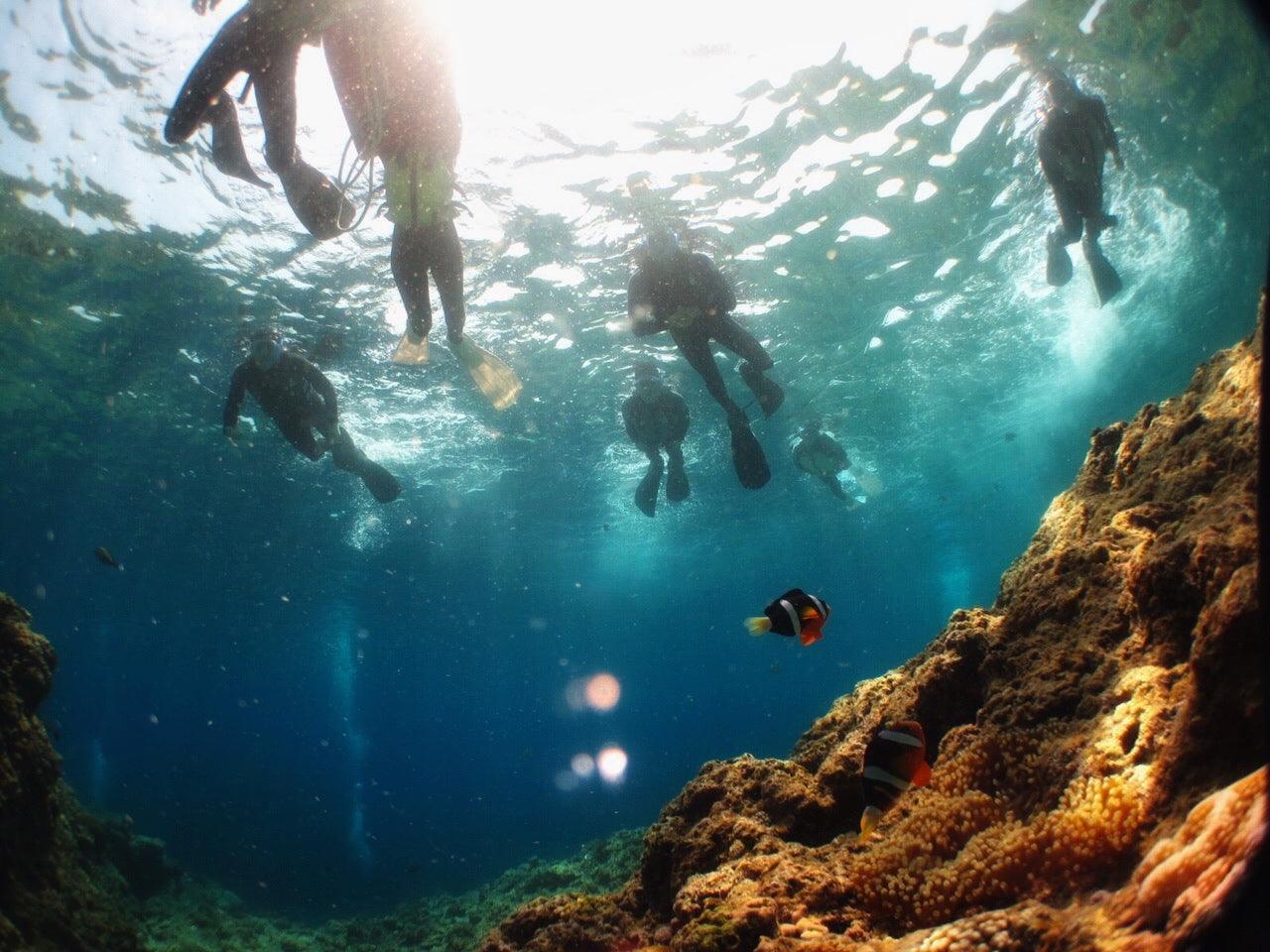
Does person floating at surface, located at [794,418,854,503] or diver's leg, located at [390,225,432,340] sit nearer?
diver's leg, located at [390,225,432,340]

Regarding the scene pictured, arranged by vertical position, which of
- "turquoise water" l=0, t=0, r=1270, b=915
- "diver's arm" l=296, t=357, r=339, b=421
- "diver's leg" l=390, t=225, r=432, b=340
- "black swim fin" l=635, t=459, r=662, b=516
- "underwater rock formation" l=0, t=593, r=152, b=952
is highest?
"turquoise water" l=0, t=0, r=1270, b=915

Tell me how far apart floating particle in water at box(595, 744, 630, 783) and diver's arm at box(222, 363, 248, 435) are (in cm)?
7039

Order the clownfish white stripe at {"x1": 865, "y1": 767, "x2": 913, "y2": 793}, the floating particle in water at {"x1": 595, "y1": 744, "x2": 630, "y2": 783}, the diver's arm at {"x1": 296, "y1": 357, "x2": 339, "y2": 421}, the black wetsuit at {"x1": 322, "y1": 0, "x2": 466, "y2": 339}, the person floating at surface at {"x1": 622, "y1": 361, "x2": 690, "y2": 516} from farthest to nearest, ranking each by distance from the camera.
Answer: the floating particle in water at {"x1": 595, "y1": 744, "x2": 630, "y2": 783}
the person floating at surface at {"x1": 622, "y1": 361, "x2": 690, "y2": 516}
the diver's arm at {"x1": 296, "y1": 357, "x2": 339, "y2": 421}
the black wetsuit at {"x1": 322, "y1": 0, "x2": 466, "y2": 339}
the clownfish white stripe at {"x1": 865, "y1": 767, "x2": 913, "y2": 793}

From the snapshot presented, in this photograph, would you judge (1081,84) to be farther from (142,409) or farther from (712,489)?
(142,409)

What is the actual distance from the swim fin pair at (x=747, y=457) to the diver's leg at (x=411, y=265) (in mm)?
5112

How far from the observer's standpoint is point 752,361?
9.77 m

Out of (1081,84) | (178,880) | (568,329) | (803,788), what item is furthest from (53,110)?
(178,880)

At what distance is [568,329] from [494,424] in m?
5.74

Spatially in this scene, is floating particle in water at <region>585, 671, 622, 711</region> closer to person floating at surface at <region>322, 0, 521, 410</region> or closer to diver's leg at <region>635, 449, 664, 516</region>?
diver's leg at <region>635, 449, 664, 516</region>

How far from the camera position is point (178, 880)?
1745 centimetres

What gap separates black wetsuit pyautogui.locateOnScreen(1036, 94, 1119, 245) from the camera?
29.0 ft

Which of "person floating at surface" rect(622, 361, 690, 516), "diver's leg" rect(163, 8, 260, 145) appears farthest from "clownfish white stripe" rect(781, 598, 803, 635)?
"person floating at surface" rect(622, 361, 690, 516)

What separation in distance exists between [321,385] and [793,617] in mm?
9486

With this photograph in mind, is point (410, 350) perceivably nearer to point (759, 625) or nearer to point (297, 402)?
point (297, 402)
